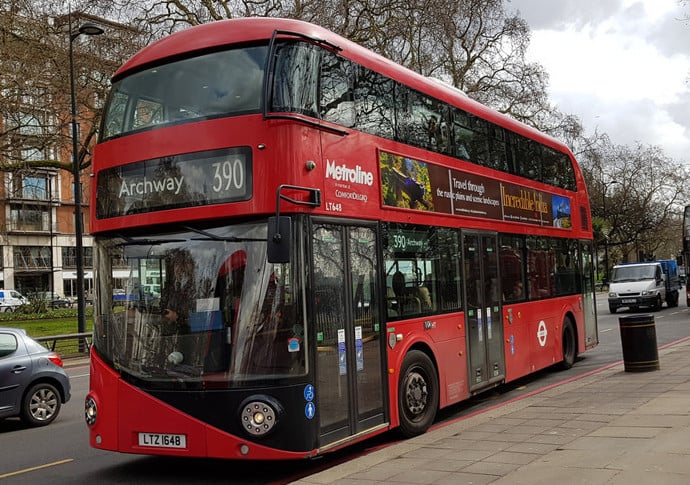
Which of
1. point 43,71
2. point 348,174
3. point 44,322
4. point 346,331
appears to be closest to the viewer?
point 346,331

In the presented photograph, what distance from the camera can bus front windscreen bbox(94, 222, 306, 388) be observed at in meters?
6.74

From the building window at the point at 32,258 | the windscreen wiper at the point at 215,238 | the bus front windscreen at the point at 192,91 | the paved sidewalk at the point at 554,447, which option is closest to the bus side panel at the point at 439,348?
the paved sidewalk at the point at 554,447

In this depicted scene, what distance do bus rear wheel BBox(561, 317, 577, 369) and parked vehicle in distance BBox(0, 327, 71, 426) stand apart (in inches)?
364

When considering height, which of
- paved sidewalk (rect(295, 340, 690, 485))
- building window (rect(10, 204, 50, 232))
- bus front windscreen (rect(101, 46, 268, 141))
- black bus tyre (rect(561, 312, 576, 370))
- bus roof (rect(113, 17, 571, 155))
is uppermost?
building window (rect(10, 204, 50, 232))

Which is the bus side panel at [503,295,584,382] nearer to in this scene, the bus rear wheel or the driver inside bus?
the bus rear wheel

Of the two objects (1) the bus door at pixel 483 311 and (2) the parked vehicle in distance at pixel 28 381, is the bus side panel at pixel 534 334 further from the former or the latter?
(2) the parked vehicle in distance at pixel 28 381

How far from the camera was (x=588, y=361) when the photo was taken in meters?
16.2

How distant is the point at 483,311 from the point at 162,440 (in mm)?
5480

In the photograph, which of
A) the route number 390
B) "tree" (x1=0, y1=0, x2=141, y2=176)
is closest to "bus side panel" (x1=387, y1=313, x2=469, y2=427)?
the route number 390

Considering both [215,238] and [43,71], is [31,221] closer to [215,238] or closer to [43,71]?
[43,71]

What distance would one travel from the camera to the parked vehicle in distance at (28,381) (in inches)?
415

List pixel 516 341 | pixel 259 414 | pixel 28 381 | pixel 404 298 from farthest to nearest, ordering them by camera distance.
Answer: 1. pixel 516 341
2. pixel 28 381
3. pixel 404 298
4. pixel 259 414

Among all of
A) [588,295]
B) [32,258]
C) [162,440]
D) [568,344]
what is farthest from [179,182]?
[32,258]

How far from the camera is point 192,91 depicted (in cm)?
741
